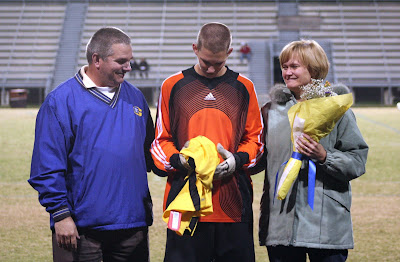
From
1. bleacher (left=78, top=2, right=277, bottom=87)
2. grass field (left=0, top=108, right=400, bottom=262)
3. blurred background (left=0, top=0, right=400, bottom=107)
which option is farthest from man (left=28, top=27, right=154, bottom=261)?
bleacher (left=78, top=2, right=277, bottom=87)

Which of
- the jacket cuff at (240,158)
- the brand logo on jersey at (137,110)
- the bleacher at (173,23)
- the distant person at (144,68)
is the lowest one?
the jacket cuff at (240,158)

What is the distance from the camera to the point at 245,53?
2514 cm

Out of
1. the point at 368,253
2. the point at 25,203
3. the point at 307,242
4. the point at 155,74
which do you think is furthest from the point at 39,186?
the point at 155,74

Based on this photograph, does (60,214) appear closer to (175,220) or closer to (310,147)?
(175,220)

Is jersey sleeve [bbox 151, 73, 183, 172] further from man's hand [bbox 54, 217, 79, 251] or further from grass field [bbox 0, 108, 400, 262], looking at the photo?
grass field [bbox 0, 108, 400, 262]

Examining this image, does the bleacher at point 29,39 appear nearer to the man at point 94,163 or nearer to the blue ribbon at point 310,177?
the man at point 94,163

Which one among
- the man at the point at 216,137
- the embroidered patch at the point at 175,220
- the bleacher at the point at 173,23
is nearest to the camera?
the embroidered patch at the point at 175,220

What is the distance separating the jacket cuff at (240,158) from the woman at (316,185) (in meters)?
0.21

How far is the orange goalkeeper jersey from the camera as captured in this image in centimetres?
269

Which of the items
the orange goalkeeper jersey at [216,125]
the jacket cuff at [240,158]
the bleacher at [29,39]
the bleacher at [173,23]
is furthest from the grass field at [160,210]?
the bleacher at [173,23]

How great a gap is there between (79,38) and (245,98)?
25311 mm

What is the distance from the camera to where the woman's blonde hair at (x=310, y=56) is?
2711 mm

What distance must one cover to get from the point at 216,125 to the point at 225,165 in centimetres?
23

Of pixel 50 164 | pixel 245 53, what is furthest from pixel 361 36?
pixel 50 164
